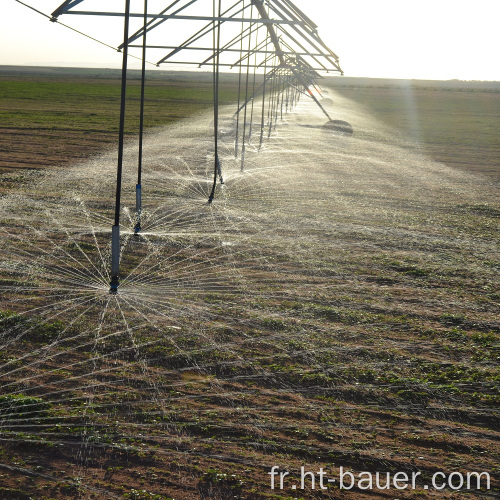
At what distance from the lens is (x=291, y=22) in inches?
258

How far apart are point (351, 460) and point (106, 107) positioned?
27804 millimetres

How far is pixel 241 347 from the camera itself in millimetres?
4145

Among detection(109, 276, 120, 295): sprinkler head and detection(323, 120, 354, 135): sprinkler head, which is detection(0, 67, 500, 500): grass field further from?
detection(323, 120, 354, 135): sprinkler head

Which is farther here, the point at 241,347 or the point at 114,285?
the point at 114,285

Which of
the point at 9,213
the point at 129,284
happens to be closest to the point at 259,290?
the point at 129,284

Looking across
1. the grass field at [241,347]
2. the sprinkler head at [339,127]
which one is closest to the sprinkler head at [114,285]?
the grass field at [241,347]

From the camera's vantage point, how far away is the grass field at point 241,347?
114 inches

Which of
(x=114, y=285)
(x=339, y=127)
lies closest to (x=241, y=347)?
(x=114, y=285)

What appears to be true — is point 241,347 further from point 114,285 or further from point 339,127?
point 339,127

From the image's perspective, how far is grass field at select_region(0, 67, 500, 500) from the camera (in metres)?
2.89

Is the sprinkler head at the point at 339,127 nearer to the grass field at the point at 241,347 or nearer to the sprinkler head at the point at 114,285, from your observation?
the grass field at the point at 241,347

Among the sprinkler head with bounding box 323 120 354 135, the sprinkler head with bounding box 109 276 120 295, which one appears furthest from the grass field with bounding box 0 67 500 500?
the sprinkler head with bounding box 323 120 354 135

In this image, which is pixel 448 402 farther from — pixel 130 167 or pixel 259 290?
pixel 130 167

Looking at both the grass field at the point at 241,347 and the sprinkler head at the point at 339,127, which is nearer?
the grass field at the point at 241,347
